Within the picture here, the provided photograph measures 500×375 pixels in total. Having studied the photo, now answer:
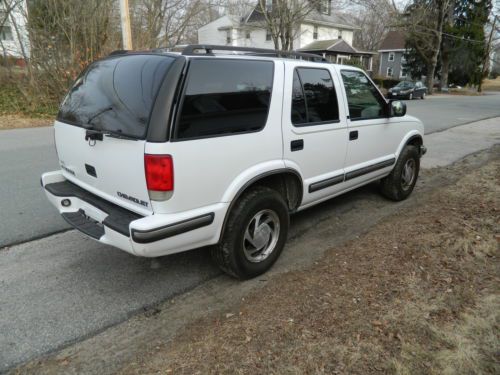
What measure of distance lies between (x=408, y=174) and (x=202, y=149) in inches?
150

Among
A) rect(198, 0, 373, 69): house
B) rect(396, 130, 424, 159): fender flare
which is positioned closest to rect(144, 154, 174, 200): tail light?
rect(396, 130, 424, 159): fender flare

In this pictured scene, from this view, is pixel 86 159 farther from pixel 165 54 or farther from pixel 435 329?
pixel 435 329

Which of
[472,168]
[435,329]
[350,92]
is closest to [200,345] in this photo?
[435,329]

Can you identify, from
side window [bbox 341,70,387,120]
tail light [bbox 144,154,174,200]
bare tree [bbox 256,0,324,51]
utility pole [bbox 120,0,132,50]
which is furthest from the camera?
bare tree [bbox 256,0,324,51]

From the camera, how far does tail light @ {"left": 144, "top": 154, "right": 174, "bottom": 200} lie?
2561 mm

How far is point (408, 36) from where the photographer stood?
35.5 meters

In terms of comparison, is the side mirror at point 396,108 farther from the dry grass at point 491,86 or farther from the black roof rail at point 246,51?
the dry grass at point 491,86

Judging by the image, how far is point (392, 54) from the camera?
61062 millimetres

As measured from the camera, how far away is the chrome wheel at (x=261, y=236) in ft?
10.9

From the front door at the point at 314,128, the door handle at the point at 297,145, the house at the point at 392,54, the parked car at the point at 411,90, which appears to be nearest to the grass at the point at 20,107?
the front door at the point at 314,128

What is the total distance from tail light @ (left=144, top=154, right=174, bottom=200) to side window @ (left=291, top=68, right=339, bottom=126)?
1355mm

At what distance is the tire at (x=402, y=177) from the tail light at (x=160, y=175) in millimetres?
3548

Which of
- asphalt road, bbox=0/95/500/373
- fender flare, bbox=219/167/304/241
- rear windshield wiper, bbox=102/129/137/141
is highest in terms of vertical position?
rear windshield wiper, bbox=102/129/137/141

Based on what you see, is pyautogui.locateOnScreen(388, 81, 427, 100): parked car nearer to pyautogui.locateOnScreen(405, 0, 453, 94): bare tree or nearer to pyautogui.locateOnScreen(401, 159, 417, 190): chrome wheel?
pyautogui.locateOnScreen(405, 0, 453, 94): bare tree
